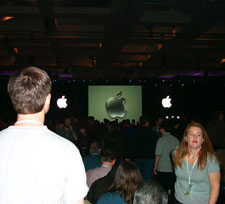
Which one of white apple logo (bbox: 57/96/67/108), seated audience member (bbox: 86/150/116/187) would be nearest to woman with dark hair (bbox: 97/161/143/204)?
seated audience member (bbox: 86/150/116/187)

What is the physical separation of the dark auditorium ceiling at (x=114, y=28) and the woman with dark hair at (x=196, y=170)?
297 centimetres

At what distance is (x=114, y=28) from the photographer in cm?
613

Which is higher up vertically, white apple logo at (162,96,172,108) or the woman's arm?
white apple logo at (162,96,172,108)

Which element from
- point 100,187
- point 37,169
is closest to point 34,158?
point 37,169

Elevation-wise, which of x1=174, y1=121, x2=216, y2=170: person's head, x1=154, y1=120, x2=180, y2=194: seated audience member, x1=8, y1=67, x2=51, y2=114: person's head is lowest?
x1=154, y1=120, x2=180, y2=194: seated audience member

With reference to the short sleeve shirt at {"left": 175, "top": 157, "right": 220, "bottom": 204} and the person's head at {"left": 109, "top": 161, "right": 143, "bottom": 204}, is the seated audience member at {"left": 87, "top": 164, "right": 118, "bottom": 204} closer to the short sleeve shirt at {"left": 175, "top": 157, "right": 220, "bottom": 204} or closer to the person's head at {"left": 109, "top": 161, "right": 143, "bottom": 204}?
the person's head at {"left": 109, "top": 161, "right": 143, "bottom": 204}

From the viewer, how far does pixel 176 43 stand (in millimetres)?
7711

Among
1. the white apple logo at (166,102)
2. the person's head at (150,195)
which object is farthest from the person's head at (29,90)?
the white apple logo at (166,102)

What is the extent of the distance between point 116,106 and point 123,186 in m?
11.6

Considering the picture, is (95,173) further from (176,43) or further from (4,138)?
(176,43)

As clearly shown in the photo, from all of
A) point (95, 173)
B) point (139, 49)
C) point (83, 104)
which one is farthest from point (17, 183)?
point (83, 104)

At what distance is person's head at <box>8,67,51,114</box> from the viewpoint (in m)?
0.92

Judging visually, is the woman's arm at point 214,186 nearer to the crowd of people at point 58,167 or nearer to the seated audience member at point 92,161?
the crowd of people at point 58,167

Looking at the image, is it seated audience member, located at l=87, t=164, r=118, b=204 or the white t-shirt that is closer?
the white t-shirt
